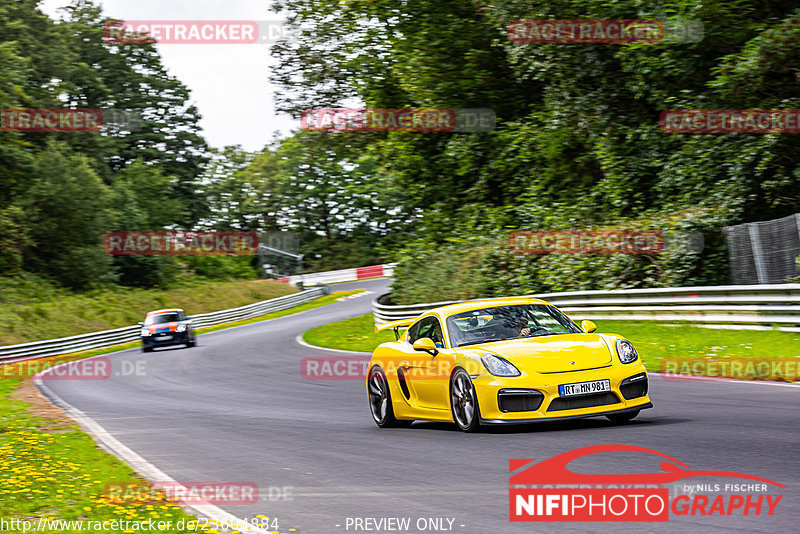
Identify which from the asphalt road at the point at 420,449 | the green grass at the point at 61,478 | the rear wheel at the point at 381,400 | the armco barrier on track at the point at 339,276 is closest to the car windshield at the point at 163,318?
the asphalt road at the point at 420,449

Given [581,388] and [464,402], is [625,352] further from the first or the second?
[464,402]

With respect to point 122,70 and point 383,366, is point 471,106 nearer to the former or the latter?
point 383,366

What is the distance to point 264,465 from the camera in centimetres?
847

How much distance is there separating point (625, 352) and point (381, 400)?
10.3ft

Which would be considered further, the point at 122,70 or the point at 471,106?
the point at 122,70

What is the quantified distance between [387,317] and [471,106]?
7.92 m

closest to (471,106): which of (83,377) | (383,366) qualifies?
(83,377)

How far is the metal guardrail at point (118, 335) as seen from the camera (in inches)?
1453

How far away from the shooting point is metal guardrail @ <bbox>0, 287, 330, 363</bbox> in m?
36.9

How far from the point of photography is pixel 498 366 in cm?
872

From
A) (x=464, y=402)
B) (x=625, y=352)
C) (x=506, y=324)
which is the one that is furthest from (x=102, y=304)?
(x=625, y=352)

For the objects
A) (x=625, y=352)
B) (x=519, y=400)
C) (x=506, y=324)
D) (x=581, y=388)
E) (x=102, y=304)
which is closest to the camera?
(x=581, y=388)

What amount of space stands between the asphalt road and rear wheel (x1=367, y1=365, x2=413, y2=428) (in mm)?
217

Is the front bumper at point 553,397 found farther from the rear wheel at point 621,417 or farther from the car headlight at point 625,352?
the rear wheel at point 621,417
